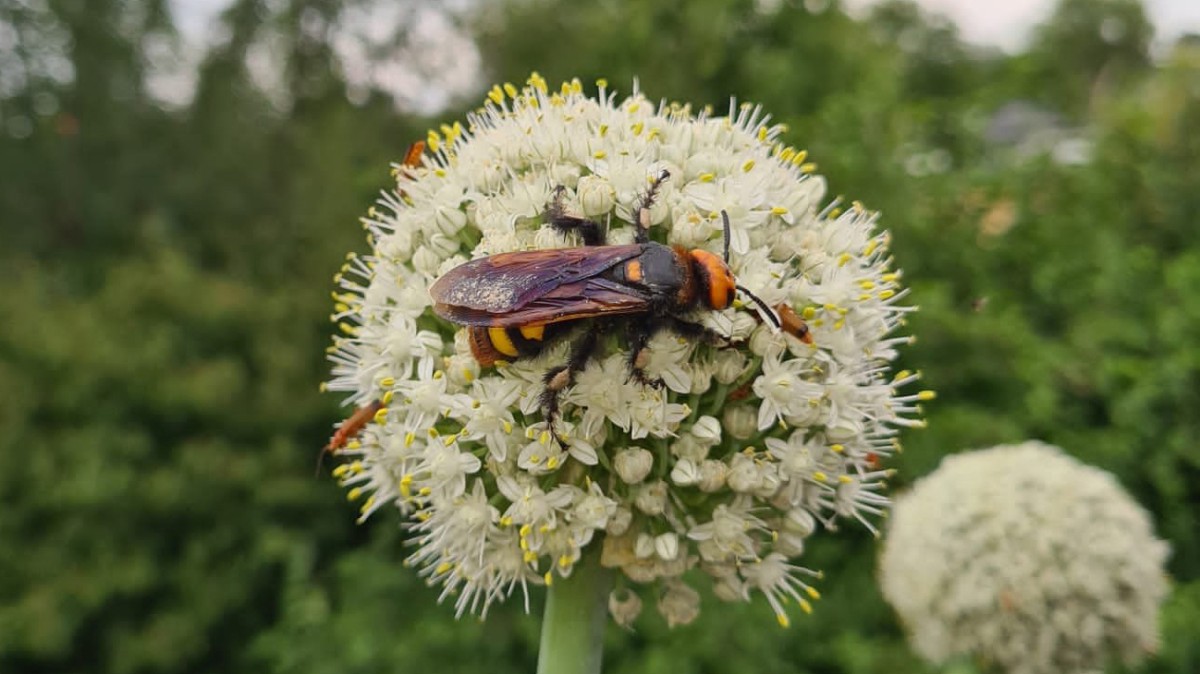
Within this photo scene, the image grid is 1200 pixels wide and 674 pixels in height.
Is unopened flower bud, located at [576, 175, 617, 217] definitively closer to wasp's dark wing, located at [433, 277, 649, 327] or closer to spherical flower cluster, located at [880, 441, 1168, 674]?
wasp's dark wing, located at [433, 277, 649, 327]

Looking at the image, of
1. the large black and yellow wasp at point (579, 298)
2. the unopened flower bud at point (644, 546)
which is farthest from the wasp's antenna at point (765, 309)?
the unopened flower bud at point (644, 546)

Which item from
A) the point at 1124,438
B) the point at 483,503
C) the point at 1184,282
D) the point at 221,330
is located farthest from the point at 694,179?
the point at 221,330

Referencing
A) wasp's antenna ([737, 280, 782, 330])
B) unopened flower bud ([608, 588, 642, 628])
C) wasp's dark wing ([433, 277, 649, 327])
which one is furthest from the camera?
unopened flower bud ([608, 588, 642, 628])

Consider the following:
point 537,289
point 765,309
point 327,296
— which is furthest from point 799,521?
point 327,296

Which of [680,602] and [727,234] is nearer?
[727,234]

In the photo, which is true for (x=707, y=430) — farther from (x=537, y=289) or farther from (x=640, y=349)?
(x=537, y=289)

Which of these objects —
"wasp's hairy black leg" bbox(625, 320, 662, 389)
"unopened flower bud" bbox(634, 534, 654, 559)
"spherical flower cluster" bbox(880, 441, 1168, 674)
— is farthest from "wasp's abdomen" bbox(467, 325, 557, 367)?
"spherical flower cluster" bbox(880, 441, 1168, 674)
